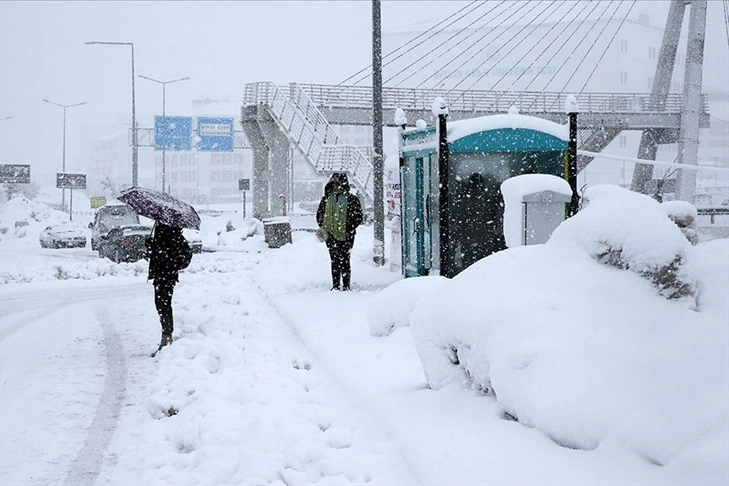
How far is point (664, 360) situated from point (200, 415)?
3.47 meters

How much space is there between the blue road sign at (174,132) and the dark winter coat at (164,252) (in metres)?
43.1

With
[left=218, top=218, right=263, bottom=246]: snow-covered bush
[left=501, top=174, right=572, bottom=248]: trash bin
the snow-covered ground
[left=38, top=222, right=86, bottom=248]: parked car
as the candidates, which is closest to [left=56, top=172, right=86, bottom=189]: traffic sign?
[left=38, top=222, right=86, bottom=248]: parked car

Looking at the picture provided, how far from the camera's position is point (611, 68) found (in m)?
79.1

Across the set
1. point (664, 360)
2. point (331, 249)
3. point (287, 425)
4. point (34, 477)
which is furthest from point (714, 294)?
point (331, 249)

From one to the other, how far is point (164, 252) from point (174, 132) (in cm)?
4381

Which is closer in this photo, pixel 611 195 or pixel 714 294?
pixel 714 294

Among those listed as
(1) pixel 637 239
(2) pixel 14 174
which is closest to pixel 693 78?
(1) pixel 637 239

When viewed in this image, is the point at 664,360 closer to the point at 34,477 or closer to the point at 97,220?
the point at 34,477

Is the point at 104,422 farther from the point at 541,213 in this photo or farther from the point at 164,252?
the point at 541,213

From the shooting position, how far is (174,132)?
52094 millimetres

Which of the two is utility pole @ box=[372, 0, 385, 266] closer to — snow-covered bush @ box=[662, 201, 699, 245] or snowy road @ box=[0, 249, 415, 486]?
snowy road @ box=[0, 249, 415, 486]

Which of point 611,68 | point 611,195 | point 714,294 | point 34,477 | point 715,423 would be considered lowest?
point 34,477

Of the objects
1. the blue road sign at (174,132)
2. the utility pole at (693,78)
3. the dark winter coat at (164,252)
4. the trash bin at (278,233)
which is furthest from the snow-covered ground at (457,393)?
the blue road sign at (174,132)

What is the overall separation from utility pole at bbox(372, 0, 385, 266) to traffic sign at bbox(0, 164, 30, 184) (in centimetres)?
4333
